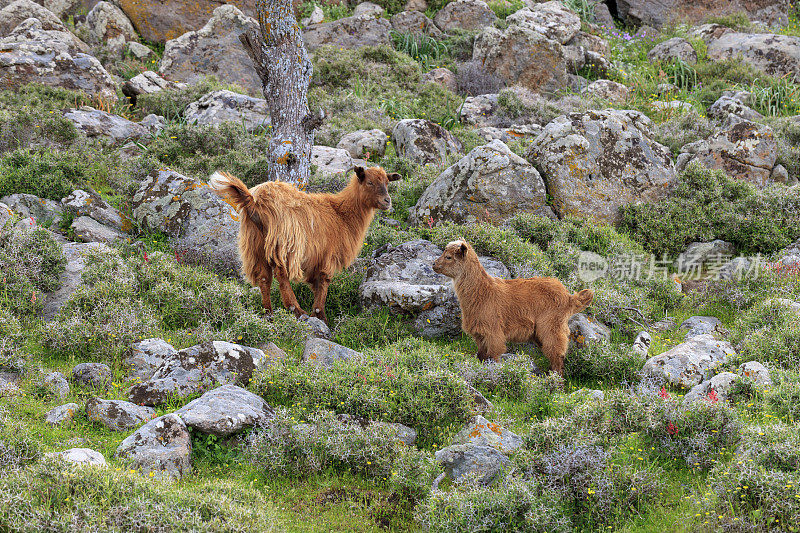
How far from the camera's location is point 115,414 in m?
6.51

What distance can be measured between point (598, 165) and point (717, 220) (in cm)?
241

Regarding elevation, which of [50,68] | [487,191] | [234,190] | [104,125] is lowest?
[487,191]

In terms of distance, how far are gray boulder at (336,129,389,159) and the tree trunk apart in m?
3.23

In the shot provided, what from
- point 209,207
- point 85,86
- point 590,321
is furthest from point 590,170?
point 85,86

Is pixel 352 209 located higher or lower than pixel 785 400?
higher

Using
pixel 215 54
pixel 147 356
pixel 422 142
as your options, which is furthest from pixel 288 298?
pixel 215 54

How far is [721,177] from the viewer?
510 inches

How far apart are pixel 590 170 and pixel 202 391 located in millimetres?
8635

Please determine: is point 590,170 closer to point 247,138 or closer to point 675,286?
point 675,286

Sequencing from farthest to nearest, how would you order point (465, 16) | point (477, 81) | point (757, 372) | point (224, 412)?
point (465, 16)
point (477, 81)
point (757, 372)
point (224, 412)

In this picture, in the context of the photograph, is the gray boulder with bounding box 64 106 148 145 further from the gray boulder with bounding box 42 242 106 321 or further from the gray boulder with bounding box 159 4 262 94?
the gray boulder with bounding box 159 4 262 94

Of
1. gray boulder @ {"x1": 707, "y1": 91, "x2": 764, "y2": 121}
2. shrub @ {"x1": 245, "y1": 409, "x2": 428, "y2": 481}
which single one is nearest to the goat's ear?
shrub @ {"x1": 245, "y1": 409, "x2": 428, "y2": 481}

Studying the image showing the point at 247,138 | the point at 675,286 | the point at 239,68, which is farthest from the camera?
the point at 239,68

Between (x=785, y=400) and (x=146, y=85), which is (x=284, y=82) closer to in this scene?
(x=146, y=85)
